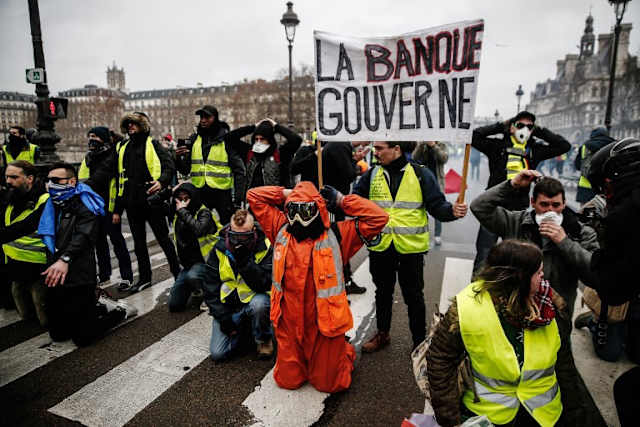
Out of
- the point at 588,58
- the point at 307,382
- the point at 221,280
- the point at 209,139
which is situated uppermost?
the point at 588,58

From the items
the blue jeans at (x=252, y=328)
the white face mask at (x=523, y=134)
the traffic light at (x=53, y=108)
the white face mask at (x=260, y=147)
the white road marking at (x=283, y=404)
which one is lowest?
the white road marking at (x=283, y=404)

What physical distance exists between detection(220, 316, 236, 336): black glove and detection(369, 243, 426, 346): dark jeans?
1466 millimetres

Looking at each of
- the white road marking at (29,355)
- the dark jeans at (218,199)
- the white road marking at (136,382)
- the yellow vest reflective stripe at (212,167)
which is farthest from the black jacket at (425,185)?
the white road marking at (29,355)

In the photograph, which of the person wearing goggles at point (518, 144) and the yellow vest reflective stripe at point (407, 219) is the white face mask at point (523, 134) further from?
the yellow vest reflective stripe at point (407, 219)

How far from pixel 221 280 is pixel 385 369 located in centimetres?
179

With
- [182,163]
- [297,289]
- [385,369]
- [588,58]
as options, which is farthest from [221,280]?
[588,58]

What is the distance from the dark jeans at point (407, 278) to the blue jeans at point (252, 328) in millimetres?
1123

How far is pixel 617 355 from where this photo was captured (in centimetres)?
339

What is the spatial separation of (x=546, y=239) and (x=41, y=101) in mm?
9040

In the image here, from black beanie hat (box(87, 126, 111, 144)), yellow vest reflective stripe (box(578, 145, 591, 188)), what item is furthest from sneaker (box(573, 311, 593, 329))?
black beanie hat (box(87, 126, 111, 144))

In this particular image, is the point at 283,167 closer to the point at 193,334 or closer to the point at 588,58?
the point at 193,334

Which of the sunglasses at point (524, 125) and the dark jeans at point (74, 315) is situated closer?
the dark jeans at point (74, 315)

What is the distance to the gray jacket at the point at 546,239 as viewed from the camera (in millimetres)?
2670

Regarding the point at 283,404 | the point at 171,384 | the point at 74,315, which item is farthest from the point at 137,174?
the point at 283,404
